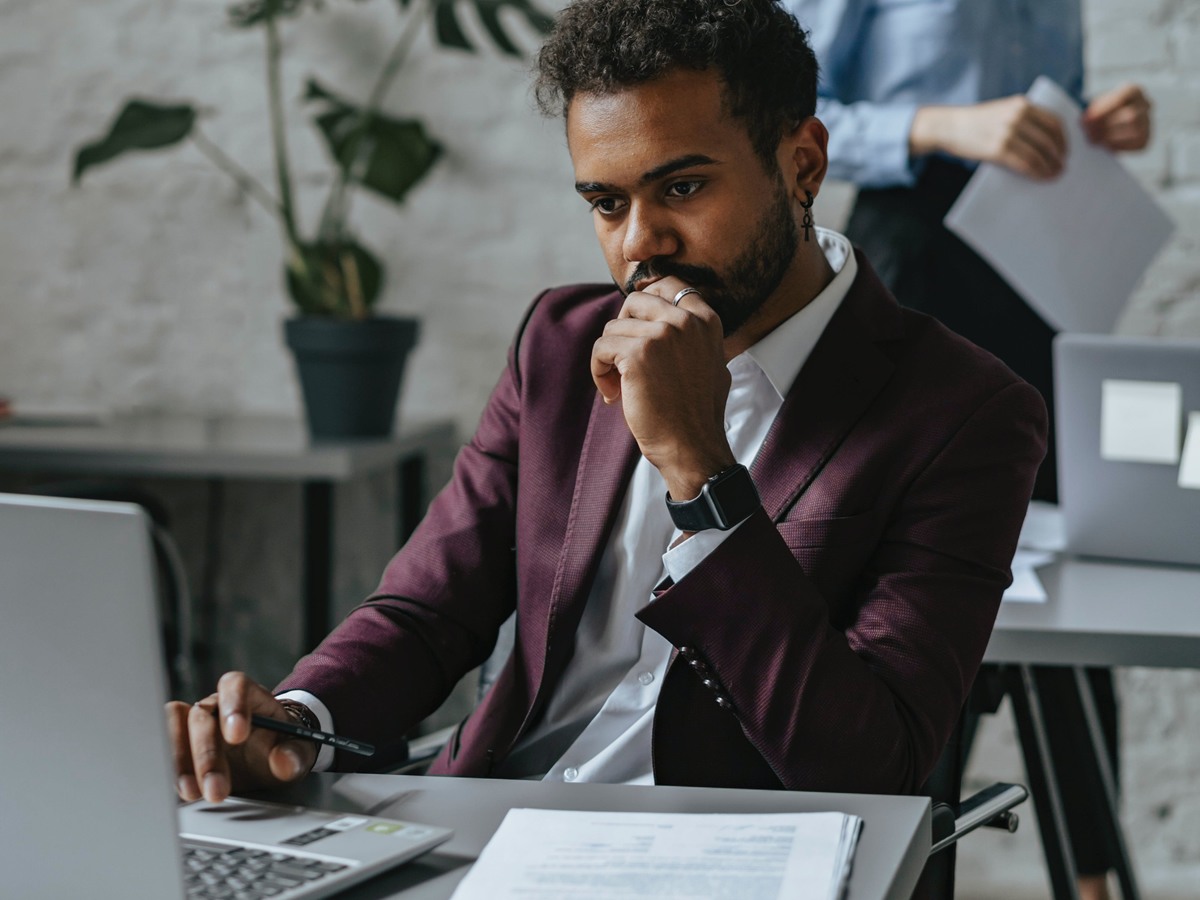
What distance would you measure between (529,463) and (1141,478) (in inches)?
30.8

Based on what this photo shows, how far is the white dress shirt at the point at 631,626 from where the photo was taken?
1.13m

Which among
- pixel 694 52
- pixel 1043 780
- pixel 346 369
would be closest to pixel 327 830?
pixel 694 52

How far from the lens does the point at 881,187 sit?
1896mm

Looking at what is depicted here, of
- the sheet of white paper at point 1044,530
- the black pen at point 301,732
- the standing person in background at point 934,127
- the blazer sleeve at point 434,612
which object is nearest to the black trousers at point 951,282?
the standing person in background at point 934,127

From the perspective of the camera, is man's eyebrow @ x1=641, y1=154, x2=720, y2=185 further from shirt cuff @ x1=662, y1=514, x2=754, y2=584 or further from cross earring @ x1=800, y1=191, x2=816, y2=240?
shirt cuff @ x1=662, y1=514, x2=754, y2=584

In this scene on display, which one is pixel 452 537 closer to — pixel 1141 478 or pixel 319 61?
pixel 1141 478

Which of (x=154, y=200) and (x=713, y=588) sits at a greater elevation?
(x=154, y=200)

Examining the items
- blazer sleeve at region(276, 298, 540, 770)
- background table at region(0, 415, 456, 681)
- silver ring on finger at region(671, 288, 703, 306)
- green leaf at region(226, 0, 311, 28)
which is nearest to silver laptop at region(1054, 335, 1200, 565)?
silver ring on finger at region(671, 288, 703, 306)

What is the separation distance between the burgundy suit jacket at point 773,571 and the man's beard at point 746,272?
0.25ft

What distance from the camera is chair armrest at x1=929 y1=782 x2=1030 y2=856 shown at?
917 mm

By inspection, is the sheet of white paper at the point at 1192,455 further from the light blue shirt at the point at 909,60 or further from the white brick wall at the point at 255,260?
the white brick wall at the point at 255,260

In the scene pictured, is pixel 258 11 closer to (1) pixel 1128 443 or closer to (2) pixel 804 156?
(2) pixel 804 156

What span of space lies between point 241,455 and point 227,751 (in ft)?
4.95

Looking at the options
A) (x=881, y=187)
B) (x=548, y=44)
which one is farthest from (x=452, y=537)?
(x=881, y=187)
